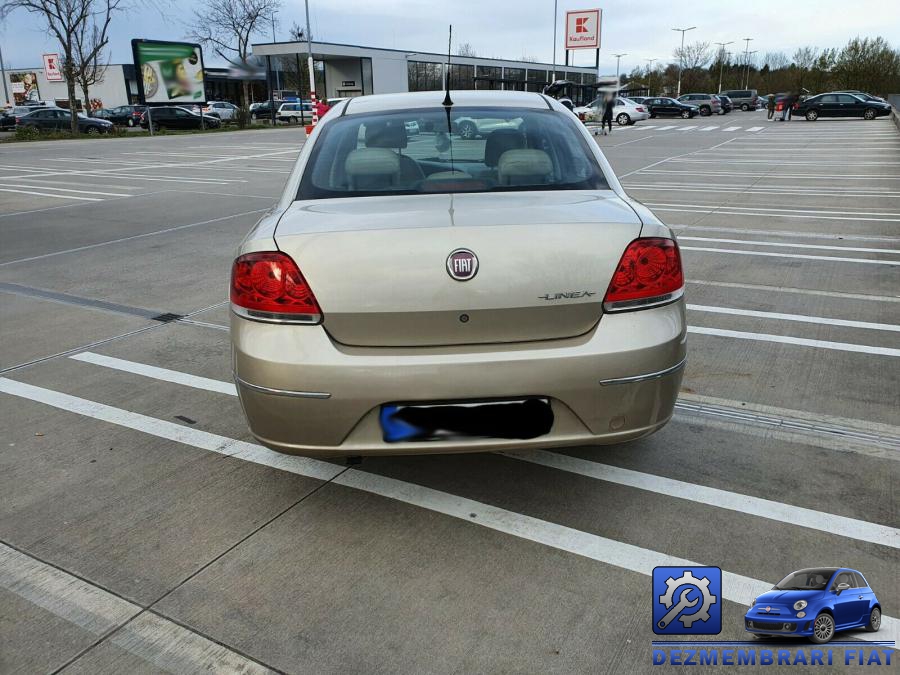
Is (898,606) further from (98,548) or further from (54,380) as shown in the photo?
(54,380)

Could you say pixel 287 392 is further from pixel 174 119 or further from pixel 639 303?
pixel 174 119

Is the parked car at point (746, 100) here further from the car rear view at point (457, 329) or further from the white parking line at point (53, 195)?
the car rear view at point (457, 329)

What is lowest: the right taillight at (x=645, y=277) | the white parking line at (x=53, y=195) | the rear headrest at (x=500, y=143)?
the white parking line at (x=53, y=195)

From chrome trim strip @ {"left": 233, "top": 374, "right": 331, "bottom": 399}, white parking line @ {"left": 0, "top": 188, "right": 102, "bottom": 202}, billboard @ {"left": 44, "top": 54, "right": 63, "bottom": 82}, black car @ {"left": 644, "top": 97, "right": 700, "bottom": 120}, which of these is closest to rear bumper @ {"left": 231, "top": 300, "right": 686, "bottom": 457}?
chrome trim strip @ {"left": 233, "top": 374, "right": 331, "bottom": 399}

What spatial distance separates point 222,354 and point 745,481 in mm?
3396

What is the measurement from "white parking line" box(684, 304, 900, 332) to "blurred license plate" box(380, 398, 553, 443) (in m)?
3.57

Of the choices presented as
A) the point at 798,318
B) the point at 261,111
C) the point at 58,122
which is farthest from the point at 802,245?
the point at 261,111

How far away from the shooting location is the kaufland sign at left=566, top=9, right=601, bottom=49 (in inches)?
2189

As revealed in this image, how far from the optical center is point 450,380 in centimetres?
248

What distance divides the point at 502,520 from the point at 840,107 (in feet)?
144

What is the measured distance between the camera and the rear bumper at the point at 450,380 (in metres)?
2.49

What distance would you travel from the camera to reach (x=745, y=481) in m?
3.18

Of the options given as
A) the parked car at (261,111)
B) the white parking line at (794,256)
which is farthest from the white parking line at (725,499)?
the parked car at (261,111)

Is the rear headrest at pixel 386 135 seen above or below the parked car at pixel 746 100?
Result: below
